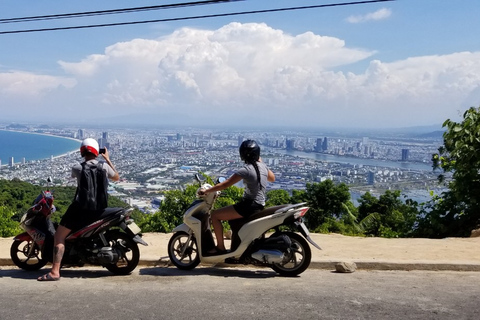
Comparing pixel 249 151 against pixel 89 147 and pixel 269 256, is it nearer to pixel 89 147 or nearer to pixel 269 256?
pixel 269 256

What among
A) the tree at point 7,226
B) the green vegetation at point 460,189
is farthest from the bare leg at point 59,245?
the green vegetation at point 460,189

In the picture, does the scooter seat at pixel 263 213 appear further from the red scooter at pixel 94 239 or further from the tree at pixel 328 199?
the tree at pixel 328 199

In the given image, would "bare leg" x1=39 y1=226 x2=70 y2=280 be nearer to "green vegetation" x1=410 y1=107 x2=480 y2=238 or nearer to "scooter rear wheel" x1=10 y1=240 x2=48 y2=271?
"scooter rear wheel" x1=10 y1=240 x2=48 y2=271

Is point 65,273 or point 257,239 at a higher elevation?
point 257,239

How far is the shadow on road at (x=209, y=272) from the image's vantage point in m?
6.42

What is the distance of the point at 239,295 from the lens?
213 inches

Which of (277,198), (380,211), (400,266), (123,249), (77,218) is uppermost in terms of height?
(77,218)

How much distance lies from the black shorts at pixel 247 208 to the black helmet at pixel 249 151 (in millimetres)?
529

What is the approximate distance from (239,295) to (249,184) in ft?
4.77

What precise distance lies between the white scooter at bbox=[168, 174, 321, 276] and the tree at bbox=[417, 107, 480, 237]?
220 inches

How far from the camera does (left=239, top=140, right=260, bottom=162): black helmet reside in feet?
21.0

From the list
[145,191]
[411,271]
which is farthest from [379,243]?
[145,191]

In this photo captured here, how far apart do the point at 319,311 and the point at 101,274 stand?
118 inches

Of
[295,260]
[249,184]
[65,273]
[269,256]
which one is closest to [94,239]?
[65,273]
